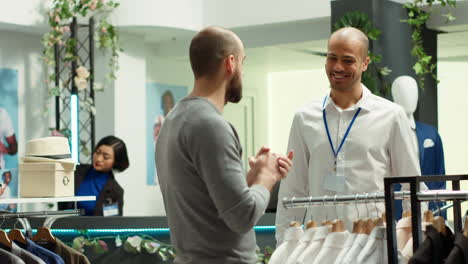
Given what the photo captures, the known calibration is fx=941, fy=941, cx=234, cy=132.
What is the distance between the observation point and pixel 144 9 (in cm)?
955

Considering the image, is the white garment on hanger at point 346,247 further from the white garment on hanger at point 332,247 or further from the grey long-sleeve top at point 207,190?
the grey long-sleeve top at point 207,190

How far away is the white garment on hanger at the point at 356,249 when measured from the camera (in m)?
2.93

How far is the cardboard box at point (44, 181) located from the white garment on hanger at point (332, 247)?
1.50 m

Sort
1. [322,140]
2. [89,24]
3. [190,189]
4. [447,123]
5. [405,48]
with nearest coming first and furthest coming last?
[190,189] → [322,140] → [405,48] → [89,24] → [447,123]

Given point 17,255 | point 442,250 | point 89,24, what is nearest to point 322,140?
point 442,250

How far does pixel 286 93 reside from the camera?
13523 mm

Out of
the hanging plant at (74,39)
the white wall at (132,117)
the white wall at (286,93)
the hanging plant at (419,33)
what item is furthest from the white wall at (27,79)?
the white wall at (286,93)

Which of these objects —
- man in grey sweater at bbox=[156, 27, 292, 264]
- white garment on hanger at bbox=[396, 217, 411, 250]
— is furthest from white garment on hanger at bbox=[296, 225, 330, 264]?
man in grey sweater at bbox=[156, 27, 292, 264]

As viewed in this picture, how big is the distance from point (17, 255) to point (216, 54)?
4.91ft

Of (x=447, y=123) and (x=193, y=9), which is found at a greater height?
(x=193, y=9)

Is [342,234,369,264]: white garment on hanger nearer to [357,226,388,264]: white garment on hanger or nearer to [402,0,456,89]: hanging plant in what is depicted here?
[357,226,388,264]: white garment on hanger

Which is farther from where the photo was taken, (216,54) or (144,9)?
(144,9)

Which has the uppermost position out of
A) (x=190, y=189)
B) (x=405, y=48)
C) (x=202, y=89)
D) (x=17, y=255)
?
(x=405, y=48)

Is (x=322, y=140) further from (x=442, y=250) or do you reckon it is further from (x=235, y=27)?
(x=235, y=27)
